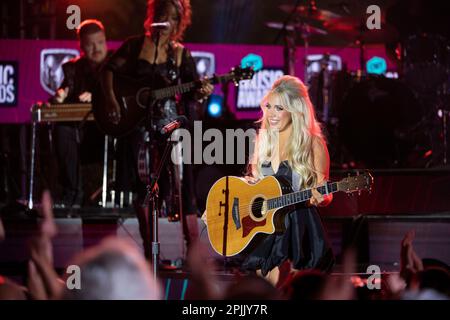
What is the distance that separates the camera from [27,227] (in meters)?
7.36

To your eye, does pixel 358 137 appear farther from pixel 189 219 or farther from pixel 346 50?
pixel 189 219

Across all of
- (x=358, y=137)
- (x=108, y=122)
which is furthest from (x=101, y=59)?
(x=358, y=137)

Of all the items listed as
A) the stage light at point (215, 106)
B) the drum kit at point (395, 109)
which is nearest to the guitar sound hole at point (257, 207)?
the drum kit at point (395, 109)

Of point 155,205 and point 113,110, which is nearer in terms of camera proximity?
point 155,205

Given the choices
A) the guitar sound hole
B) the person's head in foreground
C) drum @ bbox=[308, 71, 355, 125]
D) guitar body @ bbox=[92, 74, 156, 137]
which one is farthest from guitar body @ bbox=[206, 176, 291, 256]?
drum @ bbox=[308, 71, 355, 125]

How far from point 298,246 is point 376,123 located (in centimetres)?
478

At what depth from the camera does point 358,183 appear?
177 inches

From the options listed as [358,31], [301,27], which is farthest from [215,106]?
[358,31]

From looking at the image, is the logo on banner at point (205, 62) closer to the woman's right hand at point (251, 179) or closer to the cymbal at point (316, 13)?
the cymbal at point (316, 13)

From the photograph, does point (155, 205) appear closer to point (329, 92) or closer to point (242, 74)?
point (242, 74)

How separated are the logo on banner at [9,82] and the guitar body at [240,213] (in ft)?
18.7

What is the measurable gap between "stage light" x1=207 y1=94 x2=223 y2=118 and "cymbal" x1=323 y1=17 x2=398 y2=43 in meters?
1.90

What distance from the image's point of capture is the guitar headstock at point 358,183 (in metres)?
4.48

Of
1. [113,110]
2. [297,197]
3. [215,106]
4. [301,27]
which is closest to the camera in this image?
[297,197]
